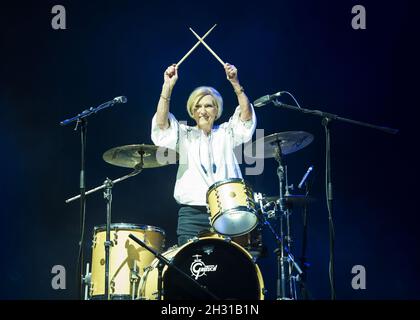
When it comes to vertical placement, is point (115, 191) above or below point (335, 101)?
Result: below

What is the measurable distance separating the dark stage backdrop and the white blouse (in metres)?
1.12

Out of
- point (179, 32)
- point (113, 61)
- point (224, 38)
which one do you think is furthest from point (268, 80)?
point (113, 61)

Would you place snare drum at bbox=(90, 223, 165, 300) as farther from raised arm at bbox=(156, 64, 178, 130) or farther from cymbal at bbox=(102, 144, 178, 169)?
raised arm at bbox=(156, 64, 178, 130)

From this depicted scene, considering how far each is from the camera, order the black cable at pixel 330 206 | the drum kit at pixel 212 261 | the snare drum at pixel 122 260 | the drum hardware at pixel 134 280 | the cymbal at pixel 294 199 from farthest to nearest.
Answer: the cymbal at pixel 294 199 → the snare drum at pixel 122 260 → the drum hardware at pixel 134 280 → the drum kit at pixel 212 261 → the black cable at pixel 330 206

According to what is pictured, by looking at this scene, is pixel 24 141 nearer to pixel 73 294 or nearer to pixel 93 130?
pixel 93 130

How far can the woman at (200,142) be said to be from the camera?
4.30 metres

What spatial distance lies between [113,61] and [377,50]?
2.61 m

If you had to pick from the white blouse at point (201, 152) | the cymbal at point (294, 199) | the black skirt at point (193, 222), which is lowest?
the black skirt at point (193, 222)

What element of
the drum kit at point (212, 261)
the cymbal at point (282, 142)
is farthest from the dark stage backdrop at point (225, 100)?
the drum kit at point (212, 261)

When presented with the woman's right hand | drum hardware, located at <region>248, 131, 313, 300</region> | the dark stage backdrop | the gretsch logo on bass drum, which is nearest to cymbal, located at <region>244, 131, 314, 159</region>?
drum hardware, located at <region>248, 131, 313, 300</region>

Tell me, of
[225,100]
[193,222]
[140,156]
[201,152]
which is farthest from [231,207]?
[225,100]

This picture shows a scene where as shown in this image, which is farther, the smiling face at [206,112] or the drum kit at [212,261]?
the smiling face at [206,112]

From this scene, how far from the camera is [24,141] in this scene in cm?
563

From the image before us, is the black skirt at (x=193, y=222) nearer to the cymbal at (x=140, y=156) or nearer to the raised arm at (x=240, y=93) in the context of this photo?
the cymbal at (x=140, y=156)
